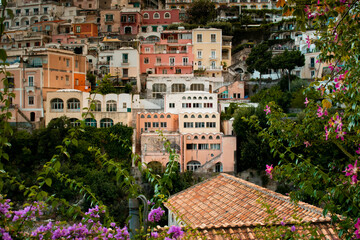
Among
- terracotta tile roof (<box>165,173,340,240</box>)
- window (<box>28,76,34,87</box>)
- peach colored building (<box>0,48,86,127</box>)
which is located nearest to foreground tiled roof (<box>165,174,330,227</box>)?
terracotta tile roof (<box>165,173,340,240</box>)

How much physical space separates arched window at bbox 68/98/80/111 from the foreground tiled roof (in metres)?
19.6

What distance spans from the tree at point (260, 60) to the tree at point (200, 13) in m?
12.4

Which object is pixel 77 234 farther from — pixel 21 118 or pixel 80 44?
pixel 80 44

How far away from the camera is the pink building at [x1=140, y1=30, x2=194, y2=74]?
4162 cm

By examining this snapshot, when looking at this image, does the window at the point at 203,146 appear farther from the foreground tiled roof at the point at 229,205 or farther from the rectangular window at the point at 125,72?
the foreground tiled roof at the point at 229,205

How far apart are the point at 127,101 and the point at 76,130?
28616mm

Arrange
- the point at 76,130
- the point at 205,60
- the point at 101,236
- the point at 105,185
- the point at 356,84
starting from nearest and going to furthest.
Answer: the point at 101,236 → the point at 76,130 → the point at 356,84 → the point at 105,185 → the point at 205,60

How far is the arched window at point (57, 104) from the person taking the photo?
3231 cm

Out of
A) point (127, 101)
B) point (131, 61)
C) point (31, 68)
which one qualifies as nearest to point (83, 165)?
point (127, 101)

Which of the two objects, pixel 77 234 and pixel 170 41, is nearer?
pixel 77 234

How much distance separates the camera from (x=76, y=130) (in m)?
4.45

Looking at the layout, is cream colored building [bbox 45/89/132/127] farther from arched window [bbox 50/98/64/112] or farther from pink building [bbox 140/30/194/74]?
pink building [bbox 140/30/194/74]

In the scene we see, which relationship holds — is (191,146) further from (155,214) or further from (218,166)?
(155,214)

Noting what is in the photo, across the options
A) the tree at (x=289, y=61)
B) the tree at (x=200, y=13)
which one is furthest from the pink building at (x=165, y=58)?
the tree at (x=200, y=13)
